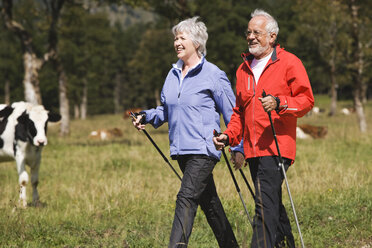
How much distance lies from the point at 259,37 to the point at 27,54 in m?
15.9

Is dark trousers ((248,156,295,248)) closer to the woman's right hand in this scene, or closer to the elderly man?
the elderly man

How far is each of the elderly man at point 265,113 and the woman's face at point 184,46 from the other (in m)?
0.60

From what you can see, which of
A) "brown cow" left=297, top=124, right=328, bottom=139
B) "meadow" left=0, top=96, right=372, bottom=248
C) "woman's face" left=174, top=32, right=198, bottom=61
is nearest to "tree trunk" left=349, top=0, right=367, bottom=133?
"brown cow" left=297, top=124, right=328, bottom=139

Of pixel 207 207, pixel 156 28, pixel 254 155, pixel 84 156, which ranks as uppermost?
pixel 156 28

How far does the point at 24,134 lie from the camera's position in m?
8.41

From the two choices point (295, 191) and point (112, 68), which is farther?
point (112, 68)

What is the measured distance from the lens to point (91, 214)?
22.2ft

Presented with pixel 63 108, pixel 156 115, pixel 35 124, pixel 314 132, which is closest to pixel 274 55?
pixel 156 115

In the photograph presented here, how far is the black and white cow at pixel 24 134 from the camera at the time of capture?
8.12 m

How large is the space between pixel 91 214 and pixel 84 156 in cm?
713

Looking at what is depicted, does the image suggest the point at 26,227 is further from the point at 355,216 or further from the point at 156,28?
the point at 156,28

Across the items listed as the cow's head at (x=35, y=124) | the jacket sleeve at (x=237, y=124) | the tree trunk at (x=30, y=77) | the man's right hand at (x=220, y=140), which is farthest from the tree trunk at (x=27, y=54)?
the man's right hand at (x=220, y=140)

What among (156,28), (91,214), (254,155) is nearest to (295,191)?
(91,214)

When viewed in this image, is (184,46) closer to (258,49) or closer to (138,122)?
(258,49)
